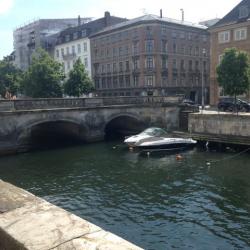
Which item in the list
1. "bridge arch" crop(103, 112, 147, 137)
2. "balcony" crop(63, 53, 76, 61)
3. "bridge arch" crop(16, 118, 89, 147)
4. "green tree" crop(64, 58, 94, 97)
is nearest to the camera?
"bridge arch" crop(16, 118, 89, 147)

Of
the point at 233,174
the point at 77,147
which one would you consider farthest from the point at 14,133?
the point at 233,174

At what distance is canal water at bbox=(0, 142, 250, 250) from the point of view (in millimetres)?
16125

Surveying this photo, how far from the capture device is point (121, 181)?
83.7ft

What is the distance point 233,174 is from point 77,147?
795 inches

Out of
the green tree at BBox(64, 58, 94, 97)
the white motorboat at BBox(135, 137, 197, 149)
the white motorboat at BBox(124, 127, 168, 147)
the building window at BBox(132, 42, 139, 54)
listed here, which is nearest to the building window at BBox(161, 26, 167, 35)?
the building window at BBox(132, 42, 139, 54)

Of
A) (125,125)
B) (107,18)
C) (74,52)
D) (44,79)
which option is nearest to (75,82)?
(44,79)

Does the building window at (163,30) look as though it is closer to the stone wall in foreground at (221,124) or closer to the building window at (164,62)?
the building window at (164,62)

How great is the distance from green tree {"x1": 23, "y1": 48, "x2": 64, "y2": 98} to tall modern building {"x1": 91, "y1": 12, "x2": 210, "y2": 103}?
19.1 metres

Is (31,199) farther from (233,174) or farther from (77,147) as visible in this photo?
(77,147)

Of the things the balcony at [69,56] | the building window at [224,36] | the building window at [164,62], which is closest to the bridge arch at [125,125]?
the building window at [224,36]

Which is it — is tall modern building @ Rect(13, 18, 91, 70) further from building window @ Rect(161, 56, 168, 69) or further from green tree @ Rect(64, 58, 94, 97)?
green tree @ Rect(64, 58, 94, 97)

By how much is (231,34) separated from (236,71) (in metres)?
17.2

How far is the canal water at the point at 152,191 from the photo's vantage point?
16.1m

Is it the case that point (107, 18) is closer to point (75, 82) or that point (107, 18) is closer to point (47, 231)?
point (75, 82)
